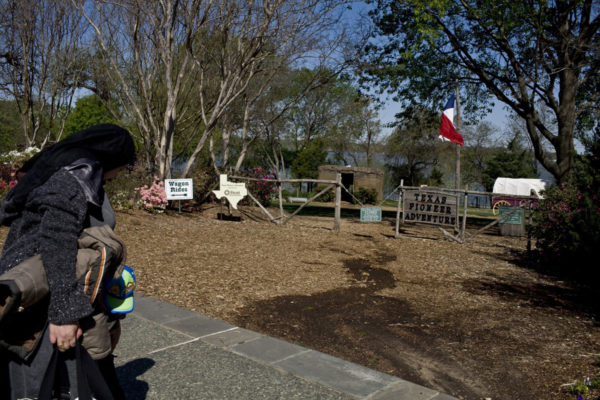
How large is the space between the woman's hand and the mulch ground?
2764 mm

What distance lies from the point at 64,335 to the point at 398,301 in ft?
16.0

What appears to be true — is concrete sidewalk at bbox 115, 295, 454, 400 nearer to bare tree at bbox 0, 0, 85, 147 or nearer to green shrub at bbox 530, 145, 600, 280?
green shrub at bbox 530, 145, 600, 280

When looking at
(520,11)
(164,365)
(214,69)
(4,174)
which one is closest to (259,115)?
(214,69)

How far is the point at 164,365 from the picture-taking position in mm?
3598

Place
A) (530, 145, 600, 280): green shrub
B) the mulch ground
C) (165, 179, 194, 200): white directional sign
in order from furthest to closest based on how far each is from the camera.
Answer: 1. (165, 179, 194, 200): white directional sign
2. (530, 145, 600, 280): green shrub
3. the mulch ground

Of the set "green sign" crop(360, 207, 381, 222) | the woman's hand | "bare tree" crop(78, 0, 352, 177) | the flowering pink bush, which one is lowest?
"green sign" crop(360, 207, 381, 222)

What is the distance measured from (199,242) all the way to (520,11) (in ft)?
37.0

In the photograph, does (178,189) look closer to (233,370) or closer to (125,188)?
(125,188)

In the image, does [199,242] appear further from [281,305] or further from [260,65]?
[260,65]

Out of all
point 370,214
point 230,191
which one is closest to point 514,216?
point 370,214

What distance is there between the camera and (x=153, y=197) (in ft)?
41.9

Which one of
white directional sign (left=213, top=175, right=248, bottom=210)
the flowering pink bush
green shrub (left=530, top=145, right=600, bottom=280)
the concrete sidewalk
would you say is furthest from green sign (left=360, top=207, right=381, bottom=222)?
the concrete sidewalk

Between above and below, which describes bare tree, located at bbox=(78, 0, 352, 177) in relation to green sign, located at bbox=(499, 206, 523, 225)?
above

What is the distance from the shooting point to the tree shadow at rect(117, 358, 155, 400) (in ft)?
10.2
